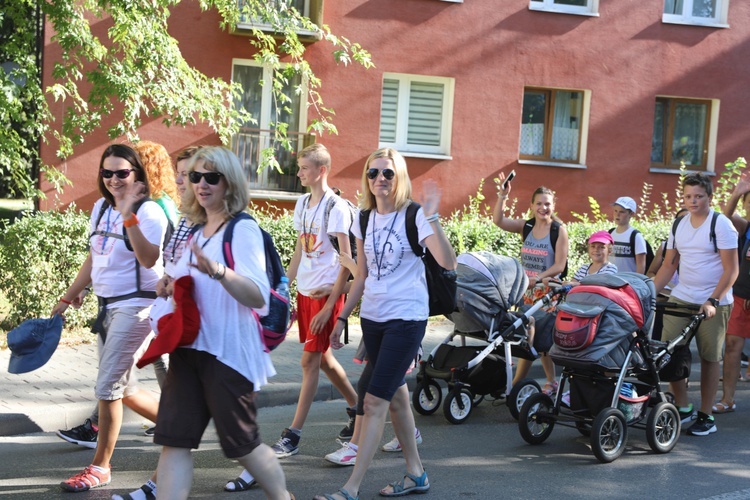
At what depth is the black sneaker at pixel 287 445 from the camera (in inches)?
255

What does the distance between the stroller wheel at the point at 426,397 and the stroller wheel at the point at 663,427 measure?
1824 millimetres

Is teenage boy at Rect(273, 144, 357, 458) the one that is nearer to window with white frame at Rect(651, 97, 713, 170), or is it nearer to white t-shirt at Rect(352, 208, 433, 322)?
white t-shirt at Rect(352, 208, 433, 322)

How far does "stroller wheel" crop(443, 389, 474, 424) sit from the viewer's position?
7.63m

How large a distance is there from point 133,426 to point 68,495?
1949 mm

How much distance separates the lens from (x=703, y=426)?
298 inches

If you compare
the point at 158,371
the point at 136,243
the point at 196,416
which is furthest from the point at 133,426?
the point at 196,416

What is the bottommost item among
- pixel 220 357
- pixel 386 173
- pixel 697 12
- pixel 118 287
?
pixel 220 357

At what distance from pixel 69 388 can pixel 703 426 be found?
5.13m

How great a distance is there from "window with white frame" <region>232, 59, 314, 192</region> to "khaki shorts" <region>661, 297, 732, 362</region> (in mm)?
11323

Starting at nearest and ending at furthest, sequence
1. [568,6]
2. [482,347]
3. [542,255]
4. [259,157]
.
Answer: [482,347] < [542,255] < [259,157] < [568,6]

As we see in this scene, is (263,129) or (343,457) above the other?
(263,129)

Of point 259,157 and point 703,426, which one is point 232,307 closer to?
point 703,426

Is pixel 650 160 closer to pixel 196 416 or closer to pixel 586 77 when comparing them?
pixel 586 77

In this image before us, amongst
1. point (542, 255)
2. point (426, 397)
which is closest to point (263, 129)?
point (542, 255)
